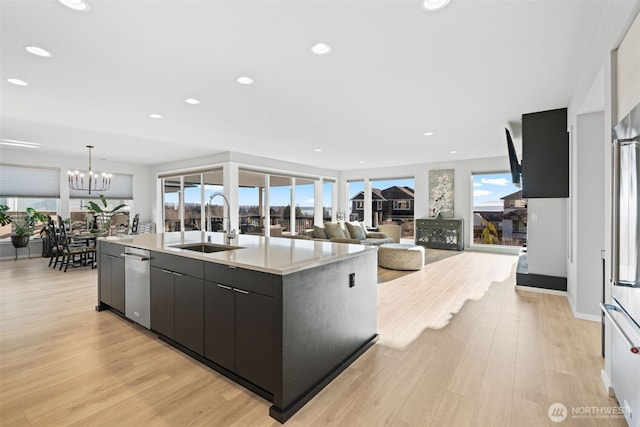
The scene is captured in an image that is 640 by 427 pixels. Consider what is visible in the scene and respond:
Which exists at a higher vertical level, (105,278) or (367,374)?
(105,278)

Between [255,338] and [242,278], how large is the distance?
1.27 feet

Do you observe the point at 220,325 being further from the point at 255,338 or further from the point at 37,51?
the point at 37,51

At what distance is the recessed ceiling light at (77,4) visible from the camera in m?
1.88

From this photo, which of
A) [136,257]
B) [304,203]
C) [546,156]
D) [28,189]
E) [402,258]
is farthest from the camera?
[304,203]

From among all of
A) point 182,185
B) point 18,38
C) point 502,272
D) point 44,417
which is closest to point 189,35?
point 18,38

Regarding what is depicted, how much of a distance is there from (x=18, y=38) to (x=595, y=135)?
5.29 m

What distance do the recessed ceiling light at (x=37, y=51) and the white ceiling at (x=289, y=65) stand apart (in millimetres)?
47

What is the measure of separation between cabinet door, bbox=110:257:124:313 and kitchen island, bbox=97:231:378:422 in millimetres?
507

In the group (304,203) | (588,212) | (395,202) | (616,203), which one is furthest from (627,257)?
(395,202)

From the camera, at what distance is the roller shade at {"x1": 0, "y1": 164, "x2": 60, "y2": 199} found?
695cm

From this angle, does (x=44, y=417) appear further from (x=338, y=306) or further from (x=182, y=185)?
(x=182, y=185)

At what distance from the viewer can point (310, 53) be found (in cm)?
253

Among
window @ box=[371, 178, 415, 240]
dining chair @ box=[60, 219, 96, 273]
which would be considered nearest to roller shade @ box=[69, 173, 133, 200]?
dining chair @ box=[60, 219, 96, 273]

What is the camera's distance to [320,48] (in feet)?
8.02
